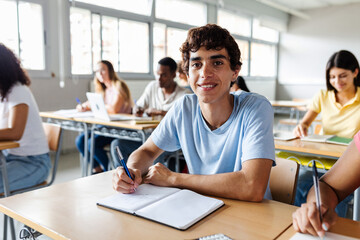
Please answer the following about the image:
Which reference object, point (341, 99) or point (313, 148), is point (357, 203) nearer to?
point (313, 148)

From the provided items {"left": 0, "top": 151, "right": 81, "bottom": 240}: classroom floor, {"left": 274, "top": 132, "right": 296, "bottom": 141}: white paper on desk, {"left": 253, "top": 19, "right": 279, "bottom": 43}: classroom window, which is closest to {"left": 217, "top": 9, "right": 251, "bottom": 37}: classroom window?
{"left": 253, "top": 19, "right": 279, "bottom": 43}: classroom window

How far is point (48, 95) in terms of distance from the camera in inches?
176

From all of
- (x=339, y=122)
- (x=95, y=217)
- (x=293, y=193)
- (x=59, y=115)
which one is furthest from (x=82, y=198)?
(x=59, y=115)

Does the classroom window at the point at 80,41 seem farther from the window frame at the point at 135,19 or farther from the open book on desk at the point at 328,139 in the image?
the open book on desk at the point at 328,139

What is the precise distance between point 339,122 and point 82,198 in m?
2.01

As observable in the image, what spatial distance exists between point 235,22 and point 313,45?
2747 mm

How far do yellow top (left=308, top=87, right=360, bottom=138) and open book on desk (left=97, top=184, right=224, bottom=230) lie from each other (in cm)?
174

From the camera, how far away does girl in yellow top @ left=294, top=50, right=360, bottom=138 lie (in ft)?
7.50

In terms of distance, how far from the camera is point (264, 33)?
30.8 ft

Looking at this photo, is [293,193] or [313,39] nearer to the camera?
[293,193]

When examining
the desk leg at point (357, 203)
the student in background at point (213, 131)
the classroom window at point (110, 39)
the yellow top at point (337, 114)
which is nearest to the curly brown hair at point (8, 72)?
the student in background at point (213, 131)

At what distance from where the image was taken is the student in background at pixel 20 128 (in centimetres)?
188

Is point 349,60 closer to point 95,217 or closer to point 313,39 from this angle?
point 95,217

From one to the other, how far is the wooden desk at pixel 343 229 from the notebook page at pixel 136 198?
0.38 metres
